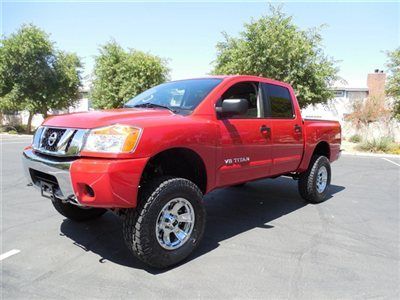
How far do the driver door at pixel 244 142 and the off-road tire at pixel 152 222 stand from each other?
2.43 feet

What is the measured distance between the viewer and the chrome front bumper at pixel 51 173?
323 centimetres

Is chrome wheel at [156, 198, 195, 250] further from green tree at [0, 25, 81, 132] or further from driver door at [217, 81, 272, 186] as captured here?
green tree at [0, 25, 81, 132]

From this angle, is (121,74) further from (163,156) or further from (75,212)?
(163,156)

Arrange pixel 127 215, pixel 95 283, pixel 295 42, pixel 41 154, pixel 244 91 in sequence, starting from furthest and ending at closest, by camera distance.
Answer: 1. pixel 295 42
2. pixel 244 91
3. pixel 41 154
4. pixel 127 215
5. pixel 95 283

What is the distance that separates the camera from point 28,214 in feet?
17.1

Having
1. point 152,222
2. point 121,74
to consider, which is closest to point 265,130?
point 152,222

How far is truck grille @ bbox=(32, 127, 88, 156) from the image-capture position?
10.7ft

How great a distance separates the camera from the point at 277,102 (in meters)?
5.40

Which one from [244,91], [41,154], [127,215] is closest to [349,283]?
[127,215]

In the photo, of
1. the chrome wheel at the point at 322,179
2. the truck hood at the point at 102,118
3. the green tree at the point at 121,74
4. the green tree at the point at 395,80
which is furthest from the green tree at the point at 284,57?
the truck hood at the point at 102,118

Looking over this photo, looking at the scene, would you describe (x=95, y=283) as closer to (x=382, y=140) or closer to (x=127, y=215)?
(x=127, y=215)

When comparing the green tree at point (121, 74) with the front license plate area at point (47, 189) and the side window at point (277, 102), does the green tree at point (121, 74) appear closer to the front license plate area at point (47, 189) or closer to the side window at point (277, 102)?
the side window at point (277, 102)

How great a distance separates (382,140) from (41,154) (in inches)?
723

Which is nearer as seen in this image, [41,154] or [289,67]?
[41,154]
